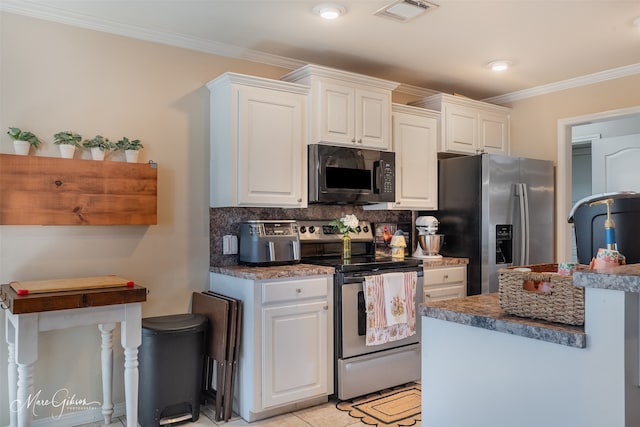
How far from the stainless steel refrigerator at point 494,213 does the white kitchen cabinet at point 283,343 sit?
4.63 feet

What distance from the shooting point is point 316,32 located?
125 inches

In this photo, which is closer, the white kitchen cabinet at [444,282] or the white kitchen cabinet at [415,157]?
the white kitchen cabinet at [444,282]

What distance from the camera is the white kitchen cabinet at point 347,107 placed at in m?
3.44

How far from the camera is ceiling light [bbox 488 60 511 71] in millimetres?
3797

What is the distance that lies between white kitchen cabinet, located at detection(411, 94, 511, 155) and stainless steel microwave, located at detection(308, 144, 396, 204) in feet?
2.31

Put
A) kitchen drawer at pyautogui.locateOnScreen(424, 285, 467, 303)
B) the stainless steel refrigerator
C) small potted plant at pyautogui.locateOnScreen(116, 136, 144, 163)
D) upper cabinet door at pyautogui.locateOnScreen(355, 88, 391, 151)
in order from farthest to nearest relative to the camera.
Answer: the stainless steel refrigerator < kitchen drawer at pyautogui.locateOnScreen(424, 285, 467, 303) < upper cabinet door at pyautogui.locateOnScreen(355, 88, 391, 151) < small potted plant at pyautogui.locateOnScreen(116, 136, 144, 163)

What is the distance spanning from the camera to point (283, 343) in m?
3.03

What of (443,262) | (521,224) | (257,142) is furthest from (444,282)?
(257,142)

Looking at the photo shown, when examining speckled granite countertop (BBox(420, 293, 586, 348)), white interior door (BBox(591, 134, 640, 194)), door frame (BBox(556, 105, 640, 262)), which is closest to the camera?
speckled granite countertop (BBox(420, 293, 586, 348))

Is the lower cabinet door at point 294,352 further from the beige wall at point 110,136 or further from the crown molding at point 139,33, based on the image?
the crown molding at point 139,33

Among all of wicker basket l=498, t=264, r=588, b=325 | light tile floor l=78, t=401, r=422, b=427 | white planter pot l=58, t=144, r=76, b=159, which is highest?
white planter pot l=58, t=144, r=76, b=159

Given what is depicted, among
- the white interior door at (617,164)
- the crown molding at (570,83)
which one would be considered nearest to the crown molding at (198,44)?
the crown molding at (570,83)

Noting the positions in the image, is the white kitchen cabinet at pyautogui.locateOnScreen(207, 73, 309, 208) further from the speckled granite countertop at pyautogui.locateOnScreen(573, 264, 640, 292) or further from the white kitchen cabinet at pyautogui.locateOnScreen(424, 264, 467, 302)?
the speckled granite countertop at pyautogui.locateOnScreen(573, 264, 640, 292)

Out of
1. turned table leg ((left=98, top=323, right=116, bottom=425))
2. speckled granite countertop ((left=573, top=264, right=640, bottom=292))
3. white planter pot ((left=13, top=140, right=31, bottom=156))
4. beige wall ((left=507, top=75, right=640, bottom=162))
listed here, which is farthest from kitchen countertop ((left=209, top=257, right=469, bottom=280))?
beige wall ((left=507, top=75, right=640, bottom=162))
